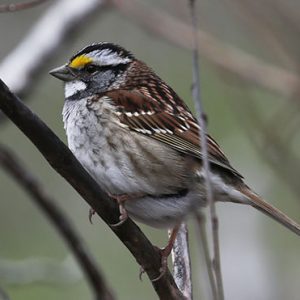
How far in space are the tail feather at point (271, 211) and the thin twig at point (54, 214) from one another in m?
1.84

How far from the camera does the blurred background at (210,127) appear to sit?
405cm

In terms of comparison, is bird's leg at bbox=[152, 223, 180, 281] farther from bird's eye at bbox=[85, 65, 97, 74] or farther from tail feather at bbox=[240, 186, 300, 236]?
bird's eye at bbox=[85, 65, 97, 74]

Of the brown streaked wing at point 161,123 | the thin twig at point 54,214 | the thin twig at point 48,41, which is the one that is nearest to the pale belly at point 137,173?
the brown streaked wing at point 161,123

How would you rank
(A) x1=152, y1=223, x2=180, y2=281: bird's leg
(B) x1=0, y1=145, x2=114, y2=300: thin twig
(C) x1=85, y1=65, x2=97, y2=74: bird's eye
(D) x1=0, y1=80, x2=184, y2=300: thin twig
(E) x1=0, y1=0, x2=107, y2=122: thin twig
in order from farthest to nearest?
(E) x1=0, y1=0, x2=107, y2=122: thin twig
(C) x1=85, y1=65, x2=97, y2=74: bird's eye
(A) x1=152, y1=223, x2=180, y2=281: bird's leg
(D) x1=0, y1=80, x2=184, y2=300: thin twig
(B) x1=0, y1=145, x2=114, y2=300: thin twig

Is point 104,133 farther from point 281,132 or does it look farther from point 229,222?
point 229,222

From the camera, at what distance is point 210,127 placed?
746 cm

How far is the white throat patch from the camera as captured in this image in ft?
14.9

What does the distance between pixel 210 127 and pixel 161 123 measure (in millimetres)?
3071

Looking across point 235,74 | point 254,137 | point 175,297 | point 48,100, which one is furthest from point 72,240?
point 48,100

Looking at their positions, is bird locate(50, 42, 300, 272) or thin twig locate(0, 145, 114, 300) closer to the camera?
thin twig locate(0, 145, 114, 300)

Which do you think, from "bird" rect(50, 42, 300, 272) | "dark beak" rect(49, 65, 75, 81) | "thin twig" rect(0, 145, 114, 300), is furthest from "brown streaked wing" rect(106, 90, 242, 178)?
"thin twig" rect(0, 145, 114, 300)

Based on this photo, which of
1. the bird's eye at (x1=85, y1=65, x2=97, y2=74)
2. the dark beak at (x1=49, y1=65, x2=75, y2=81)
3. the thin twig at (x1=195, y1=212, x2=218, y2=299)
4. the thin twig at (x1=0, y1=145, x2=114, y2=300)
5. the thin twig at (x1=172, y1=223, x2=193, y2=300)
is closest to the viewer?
the thin twig at (x1=0, y1=145, x2=114, y2=300)

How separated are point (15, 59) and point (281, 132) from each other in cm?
264

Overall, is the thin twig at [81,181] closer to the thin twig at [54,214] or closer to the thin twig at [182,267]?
the thin twig at [182,267]
